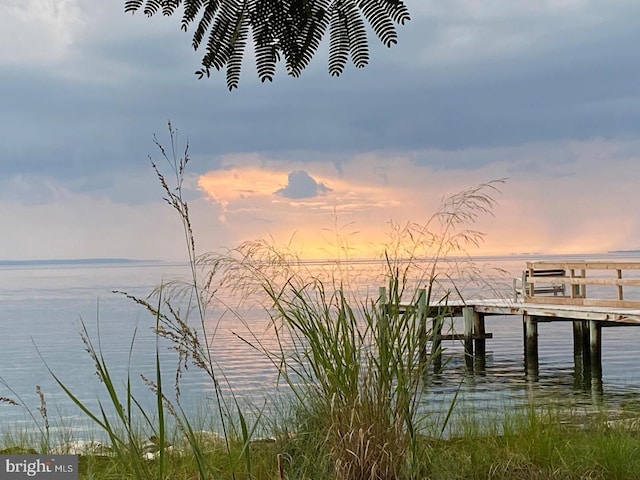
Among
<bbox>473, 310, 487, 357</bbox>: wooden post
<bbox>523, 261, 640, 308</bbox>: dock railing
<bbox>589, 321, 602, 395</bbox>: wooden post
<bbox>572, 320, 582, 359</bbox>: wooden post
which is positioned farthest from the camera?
<bbox>572, 320, 582, 359</bbox>: wooden post

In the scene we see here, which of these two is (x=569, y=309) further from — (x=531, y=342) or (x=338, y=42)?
(x=338, y=42)

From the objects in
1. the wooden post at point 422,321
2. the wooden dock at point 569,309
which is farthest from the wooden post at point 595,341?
the wooden post at point 422,321

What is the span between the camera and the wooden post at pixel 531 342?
19.1 meters

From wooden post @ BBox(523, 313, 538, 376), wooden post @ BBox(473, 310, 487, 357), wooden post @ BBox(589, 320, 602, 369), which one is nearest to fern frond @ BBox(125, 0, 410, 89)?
wooden post @ BBox(589, 320, 602, 369)

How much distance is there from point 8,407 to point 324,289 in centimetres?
1171

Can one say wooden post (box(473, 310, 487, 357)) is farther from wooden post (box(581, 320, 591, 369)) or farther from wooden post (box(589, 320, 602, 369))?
wooden post (box(589, 320, 602, 369))

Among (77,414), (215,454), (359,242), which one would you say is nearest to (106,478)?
(215,454)

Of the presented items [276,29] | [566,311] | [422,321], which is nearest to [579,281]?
[566,311]

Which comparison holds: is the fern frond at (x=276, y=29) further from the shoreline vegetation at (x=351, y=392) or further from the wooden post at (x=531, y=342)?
the wooden post at (x=531, y=342)

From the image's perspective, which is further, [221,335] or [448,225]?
[221,335]

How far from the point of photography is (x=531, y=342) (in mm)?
19391

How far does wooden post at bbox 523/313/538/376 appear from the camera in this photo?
19.1m

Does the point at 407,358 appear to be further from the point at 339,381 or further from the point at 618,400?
the point at 618,400

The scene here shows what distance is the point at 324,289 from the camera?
4461mm
